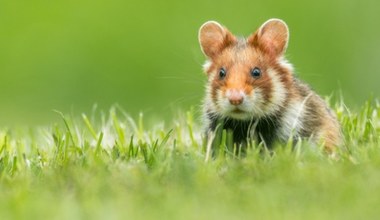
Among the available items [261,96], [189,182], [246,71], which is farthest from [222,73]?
[189,182]

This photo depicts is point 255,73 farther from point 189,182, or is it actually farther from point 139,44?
point 139,44

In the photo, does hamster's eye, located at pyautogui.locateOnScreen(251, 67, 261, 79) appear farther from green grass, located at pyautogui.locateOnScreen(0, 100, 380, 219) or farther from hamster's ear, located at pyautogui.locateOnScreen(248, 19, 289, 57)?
green grass, located at pyautogui.locateOnScreen(0, 100, 380, 219)

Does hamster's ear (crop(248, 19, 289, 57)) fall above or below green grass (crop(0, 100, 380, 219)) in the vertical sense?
above

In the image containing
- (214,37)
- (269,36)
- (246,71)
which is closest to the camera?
(246,71)

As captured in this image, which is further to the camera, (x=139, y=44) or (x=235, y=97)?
(x=139, y=44)

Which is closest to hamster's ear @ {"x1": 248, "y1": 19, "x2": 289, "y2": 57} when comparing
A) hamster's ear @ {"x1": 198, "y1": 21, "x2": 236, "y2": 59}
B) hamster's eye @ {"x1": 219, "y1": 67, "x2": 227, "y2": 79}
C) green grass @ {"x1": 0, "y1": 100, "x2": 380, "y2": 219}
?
hamster's ear @ {"x1": 198, "y1": 21, "x2": 236, "y2": 59}

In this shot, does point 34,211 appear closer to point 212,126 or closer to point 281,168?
point 281,168
